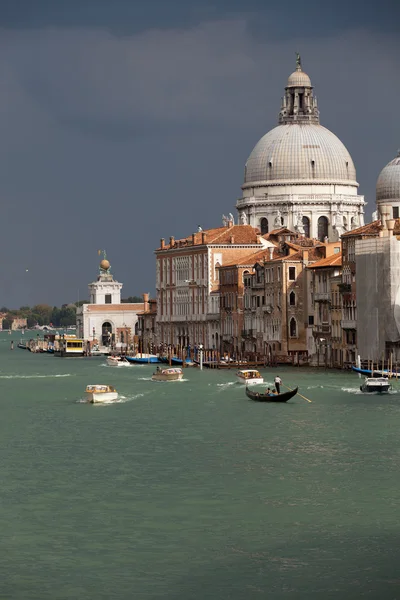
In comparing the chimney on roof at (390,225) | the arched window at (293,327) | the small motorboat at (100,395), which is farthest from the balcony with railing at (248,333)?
the small motorboat at (100,395)

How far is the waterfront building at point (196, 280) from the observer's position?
9312 cm

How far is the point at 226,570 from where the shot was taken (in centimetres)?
2423

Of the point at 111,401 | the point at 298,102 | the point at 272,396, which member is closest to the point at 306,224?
the point at 298,102

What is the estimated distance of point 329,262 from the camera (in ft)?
249

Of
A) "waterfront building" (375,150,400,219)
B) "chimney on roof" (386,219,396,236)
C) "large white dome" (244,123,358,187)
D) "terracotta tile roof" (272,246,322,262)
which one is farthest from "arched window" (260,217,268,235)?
"chimney on roof" (386,219,396,236)

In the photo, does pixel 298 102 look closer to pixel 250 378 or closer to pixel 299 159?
pixel 299 159

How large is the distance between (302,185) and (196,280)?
1353cm

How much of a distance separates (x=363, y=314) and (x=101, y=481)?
1493 inches

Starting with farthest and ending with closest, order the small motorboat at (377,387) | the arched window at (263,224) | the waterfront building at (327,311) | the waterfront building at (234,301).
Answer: the arched window at (263,224), the waterfront building at (234,301), the waterfront building at (327,311), the small motorboat at (377,387)

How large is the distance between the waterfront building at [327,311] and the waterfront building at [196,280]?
49.3 ft

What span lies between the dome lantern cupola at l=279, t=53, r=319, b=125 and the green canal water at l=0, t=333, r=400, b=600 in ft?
208

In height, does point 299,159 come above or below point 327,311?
above

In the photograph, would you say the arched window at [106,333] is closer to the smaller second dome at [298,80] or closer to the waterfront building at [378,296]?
the smaller second dome at [298,80]

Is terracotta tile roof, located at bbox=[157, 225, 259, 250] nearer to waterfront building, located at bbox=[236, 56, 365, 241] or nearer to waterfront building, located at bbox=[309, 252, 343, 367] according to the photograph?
waterfront building, located at bbox=[236, 56, 365, 241]
